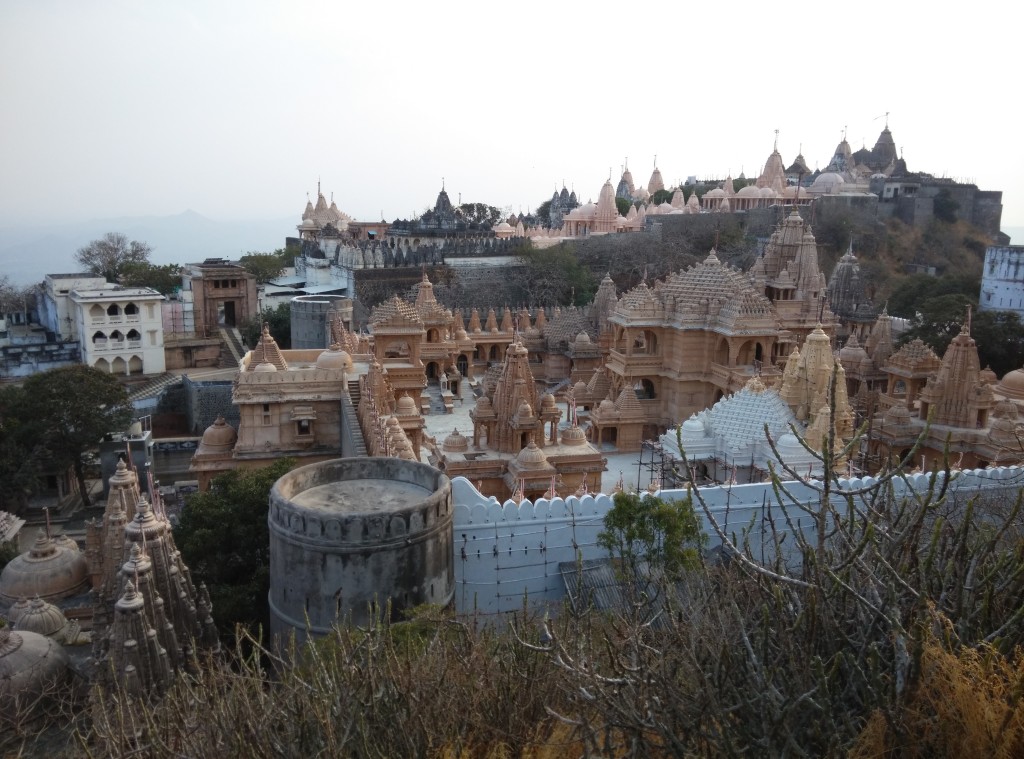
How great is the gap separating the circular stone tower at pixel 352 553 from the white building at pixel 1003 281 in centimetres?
4051

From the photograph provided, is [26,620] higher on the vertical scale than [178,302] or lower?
lower

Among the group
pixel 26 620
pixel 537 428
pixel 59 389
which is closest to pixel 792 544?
pixel 537 428

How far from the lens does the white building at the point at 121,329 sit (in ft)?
140

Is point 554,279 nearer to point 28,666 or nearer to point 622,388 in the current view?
point 622,388

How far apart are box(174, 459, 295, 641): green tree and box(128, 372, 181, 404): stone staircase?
26271mm

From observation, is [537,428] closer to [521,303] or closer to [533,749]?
[533,749]

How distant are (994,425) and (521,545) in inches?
542

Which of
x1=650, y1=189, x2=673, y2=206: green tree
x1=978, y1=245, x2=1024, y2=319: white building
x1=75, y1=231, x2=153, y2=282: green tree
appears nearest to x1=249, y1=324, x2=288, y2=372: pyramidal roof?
x1=978, y1=245, x2=1024, y2=319: white building

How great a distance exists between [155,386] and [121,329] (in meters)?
3.86

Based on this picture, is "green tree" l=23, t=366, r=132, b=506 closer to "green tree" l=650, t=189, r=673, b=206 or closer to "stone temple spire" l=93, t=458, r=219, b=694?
"stone temple spire" l=93, t=458, r=219, b=694

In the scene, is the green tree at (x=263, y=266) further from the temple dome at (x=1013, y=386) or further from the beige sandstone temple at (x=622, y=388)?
the temple dome at (x=1013, y=386)

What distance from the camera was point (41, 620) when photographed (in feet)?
48.9

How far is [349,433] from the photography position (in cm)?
1948

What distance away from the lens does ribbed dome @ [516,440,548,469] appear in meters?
19.2
